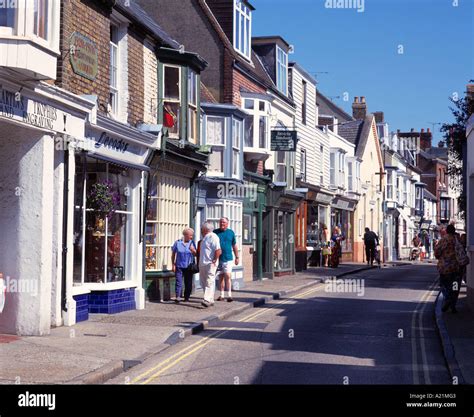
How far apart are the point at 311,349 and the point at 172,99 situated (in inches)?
379

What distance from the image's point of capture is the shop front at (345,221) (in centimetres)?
4678

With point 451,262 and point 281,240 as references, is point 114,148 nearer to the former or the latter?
point 451,262

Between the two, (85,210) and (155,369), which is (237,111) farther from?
(155,369)

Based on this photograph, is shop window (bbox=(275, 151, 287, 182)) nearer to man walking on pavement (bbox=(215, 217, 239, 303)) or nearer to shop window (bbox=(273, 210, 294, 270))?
shop window (bbox=(273, 210, 294, 270))

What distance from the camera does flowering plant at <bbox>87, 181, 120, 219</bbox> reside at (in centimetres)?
1647

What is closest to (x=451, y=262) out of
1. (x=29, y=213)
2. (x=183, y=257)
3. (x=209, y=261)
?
(x=209, y=261)

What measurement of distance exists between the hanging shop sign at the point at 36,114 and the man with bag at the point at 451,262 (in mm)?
8166

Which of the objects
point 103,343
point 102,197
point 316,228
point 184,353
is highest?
point 316,228

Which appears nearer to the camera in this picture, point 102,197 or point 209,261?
point 102,197

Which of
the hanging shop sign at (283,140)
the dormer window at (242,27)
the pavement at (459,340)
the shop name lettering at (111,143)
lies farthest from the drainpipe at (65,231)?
the hanging shop sign at (283,140)

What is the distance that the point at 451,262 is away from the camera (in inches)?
694

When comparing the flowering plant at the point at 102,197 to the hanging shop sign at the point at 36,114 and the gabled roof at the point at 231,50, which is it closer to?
the hanging shop sign at the point at 36,114

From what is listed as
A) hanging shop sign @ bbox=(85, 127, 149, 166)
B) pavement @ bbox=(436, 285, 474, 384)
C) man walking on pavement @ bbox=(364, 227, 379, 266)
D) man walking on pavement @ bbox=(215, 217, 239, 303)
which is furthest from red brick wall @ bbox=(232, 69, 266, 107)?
man walking on pavement @ bbox=(364, 227, 379, 266)
